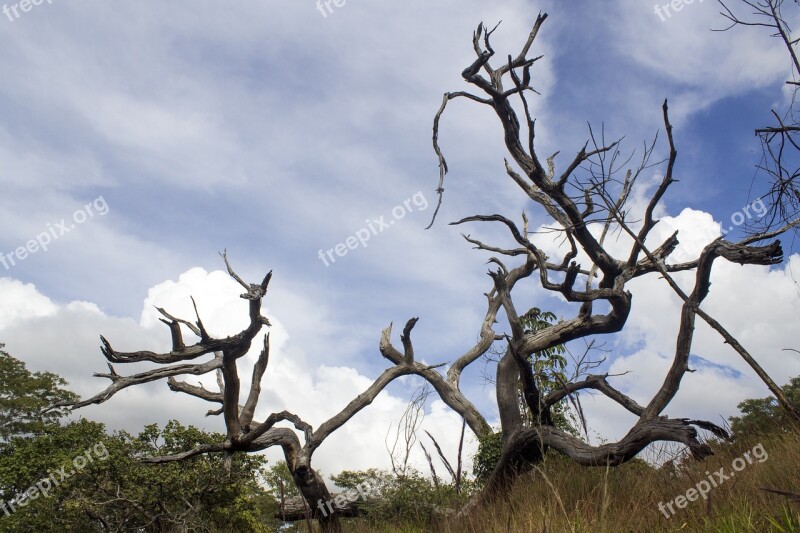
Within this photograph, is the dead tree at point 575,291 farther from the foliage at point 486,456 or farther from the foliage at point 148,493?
the foliage at point 148,493

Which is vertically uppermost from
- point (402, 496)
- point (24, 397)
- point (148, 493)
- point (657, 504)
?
point (24, 397)

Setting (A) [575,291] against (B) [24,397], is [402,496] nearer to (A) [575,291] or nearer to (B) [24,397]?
(A) [575,291]

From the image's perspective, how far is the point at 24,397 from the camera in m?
24.3

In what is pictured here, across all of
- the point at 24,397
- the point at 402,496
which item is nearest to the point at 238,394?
the point at 402,496

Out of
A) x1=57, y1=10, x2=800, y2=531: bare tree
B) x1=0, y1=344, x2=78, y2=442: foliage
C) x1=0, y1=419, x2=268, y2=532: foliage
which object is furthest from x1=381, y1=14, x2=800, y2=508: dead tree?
x1=0, y1=344, x2=78, y2=442: foliage

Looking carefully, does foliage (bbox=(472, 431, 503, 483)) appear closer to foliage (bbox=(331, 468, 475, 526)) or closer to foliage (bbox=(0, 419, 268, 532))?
foliage (bbox=(331, 468, 475, 526))

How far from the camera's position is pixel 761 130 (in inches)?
249

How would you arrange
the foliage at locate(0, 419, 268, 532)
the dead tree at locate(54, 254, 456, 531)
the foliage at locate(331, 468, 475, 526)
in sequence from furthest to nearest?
the foliage at locate(0, 419, 268, 532) → the dead tree at locate(54, 254, 456, 531) → the foliage at locate(331, 468, 475, 526)

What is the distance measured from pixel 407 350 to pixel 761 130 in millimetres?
8263

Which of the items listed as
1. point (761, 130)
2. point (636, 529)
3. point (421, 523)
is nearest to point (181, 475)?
point (421, 523)

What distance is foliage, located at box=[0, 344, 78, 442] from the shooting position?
78.5 ft

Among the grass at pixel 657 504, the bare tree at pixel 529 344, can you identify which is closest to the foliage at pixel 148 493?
the bare tree at pixel 529 344

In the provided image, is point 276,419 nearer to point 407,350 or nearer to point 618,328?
point 407,350

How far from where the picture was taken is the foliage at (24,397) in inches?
942
